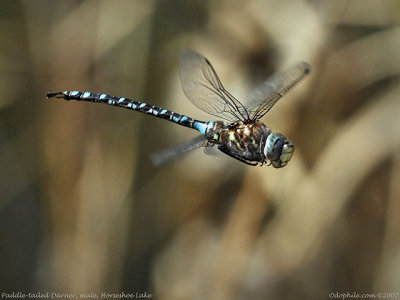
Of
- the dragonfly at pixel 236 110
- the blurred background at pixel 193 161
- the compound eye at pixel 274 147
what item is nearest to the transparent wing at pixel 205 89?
the dragonfly at pixel 236 110

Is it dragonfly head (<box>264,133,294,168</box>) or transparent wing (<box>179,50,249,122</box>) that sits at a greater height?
transparent wing (<box>179,50,249,122</box>)

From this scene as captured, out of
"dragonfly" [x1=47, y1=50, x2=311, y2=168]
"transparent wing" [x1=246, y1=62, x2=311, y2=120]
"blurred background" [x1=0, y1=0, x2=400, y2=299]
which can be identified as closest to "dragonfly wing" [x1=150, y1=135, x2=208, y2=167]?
"dragonfly" [x1=47, y1=50, x2=311, y2=168]

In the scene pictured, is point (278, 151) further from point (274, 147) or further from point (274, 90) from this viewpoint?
point (274, 90)

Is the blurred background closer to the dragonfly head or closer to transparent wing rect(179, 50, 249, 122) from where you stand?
transparent wing rect(179, 50, 249, 122)

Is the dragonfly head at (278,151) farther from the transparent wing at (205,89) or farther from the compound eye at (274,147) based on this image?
the transparent wing at (205,89)

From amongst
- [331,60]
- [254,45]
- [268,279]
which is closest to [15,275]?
[268,279]

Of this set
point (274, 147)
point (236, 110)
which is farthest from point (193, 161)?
point (274, 147)

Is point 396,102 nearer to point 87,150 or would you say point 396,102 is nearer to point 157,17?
point 157,17
